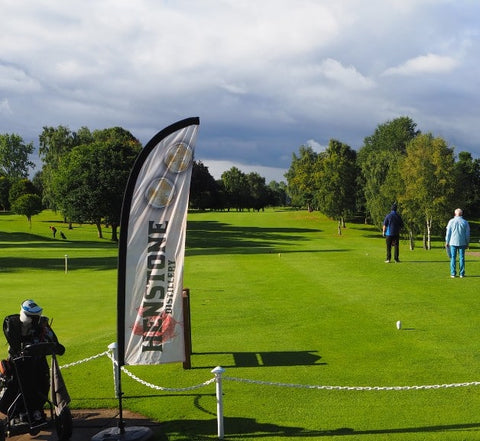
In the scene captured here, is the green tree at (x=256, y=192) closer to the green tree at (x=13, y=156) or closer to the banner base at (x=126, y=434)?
the green tree at (x=13, y=156)

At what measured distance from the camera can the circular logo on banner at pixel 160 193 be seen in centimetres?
784

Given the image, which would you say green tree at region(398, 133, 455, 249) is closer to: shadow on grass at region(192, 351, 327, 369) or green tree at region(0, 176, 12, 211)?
shadow on grass at region(192, 351, 327, 369)

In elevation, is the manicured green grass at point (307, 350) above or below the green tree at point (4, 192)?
below

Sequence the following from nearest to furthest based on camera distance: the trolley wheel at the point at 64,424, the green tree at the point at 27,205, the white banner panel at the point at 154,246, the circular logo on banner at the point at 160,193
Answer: the trolley wheel at the point at 64,424 < the white banner panel at the point at 154,246 < the circular logo on banner at the point at 160,193 < the green tree at the point at 27,205

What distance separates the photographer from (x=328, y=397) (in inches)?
343

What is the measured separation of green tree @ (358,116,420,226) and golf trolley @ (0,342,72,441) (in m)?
44.5

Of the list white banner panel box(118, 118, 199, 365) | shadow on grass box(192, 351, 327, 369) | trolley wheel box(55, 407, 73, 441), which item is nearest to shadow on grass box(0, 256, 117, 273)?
shadow on grass box(192, 351, 327, 369)

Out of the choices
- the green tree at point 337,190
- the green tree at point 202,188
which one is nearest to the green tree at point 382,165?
the green tree at point 337,190

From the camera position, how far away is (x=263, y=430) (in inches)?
299

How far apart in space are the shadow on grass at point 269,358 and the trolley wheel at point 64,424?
372 centimetres

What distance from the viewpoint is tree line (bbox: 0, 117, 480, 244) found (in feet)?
148

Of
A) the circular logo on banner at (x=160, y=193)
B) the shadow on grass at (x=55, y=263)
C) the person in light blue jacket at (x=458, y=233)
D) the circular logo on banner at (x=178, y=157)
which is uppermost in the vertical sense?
the circular logo on banner at (x=178, y=157)

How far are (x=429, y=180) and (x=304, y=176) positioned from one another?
53704mm

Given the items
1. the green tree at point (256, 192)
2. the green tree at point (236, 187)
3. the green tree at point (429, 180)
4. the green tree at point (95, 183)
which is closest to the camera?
the green tree at point (429, 180)
